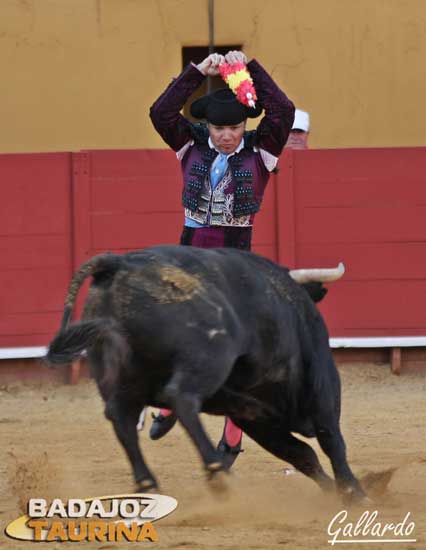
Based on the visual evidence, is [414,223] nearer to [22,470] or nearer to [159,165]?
[159,165]

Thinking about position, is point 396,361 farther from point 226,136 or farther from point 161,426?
point 226,136

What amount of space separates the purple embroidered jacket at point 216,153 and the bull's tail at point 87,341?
1.21 meters

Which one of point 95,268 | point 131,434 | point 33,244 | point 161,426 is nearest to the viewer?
point 95,268

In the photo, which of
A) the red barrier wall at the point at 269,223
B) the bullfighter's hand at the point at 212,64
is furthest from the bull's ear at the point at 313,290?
the red barrier wall at the point at 269,223

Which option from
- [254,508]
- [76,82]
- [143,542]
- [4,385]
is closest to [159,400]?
[143,542]

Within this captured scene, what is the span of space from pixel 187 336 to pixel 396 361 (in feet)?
13.9

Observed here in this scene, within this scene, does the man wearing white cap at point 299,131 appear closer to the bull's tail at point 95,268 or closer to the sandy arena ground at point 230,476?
the sandy arena ground at point 230,476

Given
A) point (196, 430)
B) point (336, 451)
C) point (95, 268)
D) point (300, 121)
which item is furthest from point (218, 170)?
point (300, 121)

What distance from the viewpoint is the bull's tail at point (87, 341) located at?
3.66 m

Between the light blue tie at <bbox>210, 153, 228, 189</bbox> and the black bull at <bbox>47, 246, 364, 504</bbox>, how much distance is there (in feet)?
1.86

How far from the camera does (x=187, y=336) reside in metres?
3.67

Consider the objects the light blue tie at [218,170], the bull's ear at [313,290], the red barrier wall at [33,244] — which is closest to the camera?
the bull's ear at [313,290]

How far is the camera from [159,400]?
12.3 ft

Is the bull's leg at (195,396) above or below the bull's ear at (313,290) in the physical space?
below
